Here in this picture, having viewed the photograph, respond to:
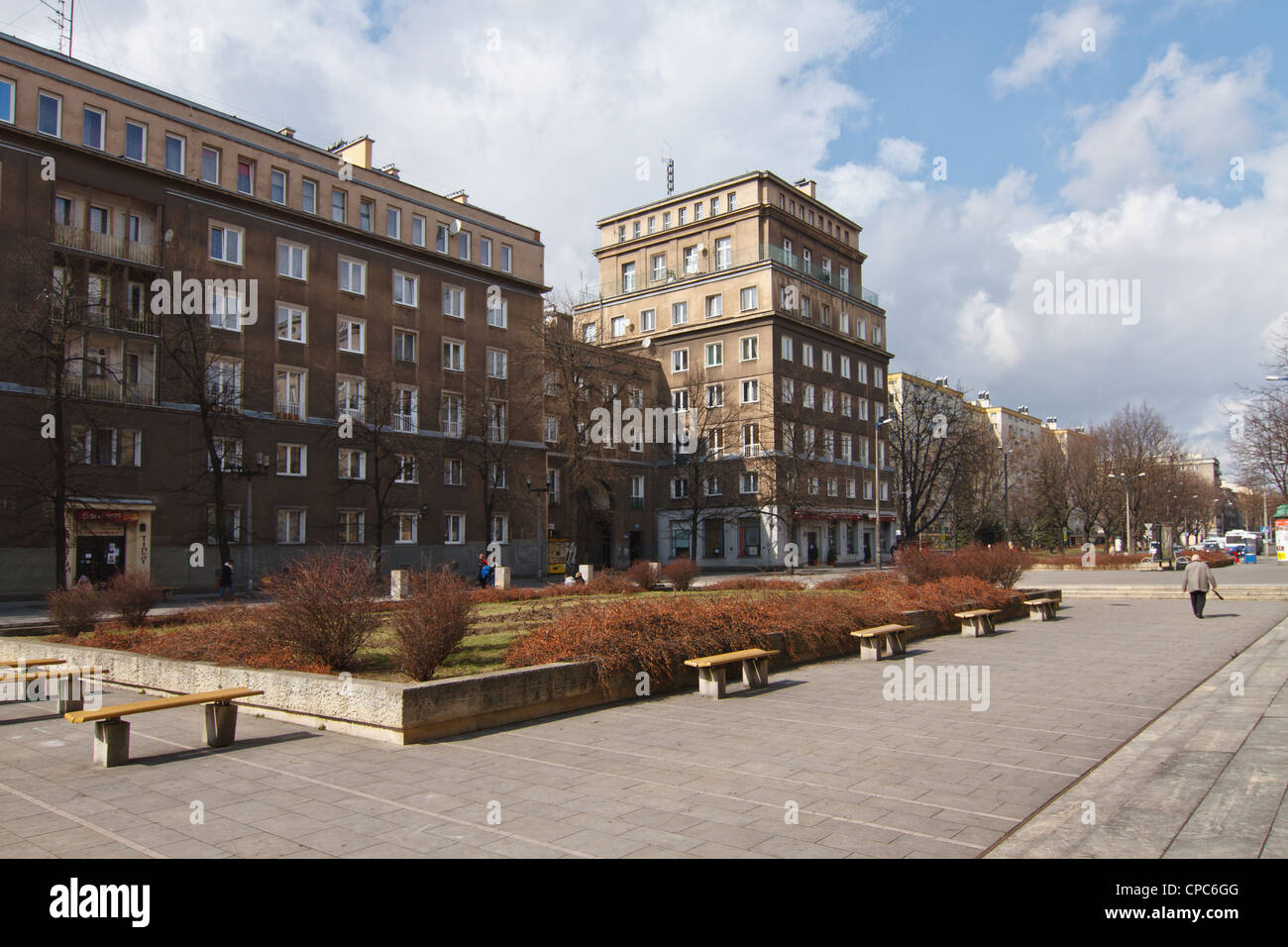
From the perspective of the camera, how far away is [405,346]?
152 feet

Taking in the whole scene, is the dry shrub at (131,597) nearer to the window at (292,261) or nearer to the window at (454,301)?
the window at (292,261)

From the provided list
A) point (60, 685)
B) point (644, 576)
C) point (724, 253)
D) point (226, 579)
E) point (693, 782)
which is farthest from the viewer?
point (724, 253)

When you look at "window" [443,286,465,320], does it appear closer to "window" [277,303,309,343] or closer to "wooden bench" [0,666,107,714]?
"window" [277,303,309,343]

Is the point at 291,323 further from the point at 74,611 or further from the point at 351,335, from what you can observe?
the point at 74,611

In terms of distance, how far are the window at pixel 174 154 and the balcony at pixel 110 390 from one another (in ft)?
30.4

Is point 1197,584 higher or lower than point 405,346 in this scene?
lower

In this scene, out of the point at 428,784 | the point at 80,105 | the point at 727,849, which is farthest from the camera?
the point at 80,105

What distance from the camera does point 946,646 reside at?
16.9 meters

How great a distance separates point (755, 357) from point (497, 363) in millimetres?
19714

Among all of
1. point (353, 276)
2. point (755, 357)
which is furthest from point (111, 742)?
point (755, 357)

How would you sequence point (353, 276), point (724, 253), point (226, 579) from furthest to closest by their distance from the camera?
point (724, 253)
point (353, 276)
point (226, 579)
